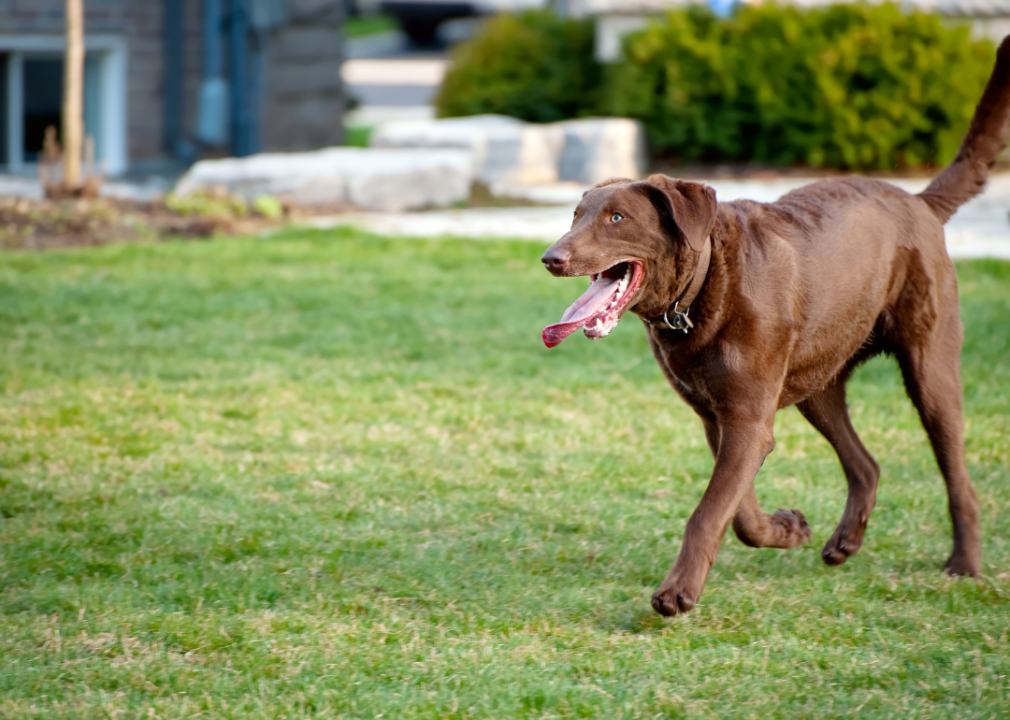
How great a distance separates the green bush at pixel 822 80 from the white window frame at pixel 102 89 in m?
5.46

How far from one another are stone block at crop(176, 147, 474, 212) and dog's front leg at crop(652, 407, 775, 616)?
7.96 metres

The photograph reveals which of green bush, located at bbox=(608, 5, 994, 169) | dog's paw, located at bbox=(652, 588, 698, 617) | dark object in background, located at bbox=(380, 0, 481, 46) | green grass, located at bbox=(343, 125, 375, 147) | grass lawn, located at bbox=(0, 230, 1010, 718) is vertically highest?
dark object in background, located at bbox=(380, 0, 481, 46)

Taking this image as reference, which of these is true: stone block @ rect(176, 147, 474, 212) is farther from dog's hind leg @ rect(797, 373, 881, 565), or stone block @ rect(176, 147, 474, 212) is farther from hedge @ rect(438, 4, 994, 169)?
dog's hind leg @ rect(797, 373, 881, 565)

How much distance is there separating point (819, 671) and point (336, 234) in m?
7.21

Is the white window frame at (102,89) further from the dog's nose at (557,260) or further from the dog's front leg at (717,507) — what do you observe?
the dog's front leg at (717,507)

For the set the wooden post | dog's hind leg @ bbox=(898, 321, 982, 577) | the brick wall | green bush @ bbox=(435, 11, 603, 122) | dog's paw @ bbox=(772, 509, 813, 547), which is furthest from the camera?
green bush @ bbox=(435, 11, 603, 122)

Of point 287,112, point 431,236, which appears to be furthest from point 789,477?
point 287,112

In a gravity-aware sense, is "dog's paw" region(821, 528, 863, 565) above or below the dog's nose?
below

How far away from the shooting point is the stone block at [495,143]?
40.5 ft

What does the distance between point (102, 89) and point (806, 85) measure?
729 centimetres

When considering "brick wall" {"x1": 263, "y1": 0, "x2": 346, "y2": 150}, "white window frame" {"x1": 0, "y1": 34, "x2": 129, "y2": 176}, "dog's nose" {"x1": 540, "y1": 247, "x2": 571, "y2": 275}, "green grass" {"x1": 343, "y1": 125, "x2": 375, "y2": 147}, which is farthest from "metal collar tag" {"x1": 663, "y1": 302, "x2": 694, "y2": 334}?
"green grass" {"x1": 343, "y1": 125, "x2": 375, "y2": 147}

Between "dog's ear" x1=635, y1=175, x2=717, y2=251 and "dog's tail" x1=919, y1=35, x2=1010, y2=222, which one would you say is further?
→ "dog's tail" x1=919, y1=35, x2=1010, y2=222

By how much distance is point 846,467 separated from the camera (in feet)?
13.8

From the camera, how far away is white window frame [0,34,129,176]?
39.1 ft
